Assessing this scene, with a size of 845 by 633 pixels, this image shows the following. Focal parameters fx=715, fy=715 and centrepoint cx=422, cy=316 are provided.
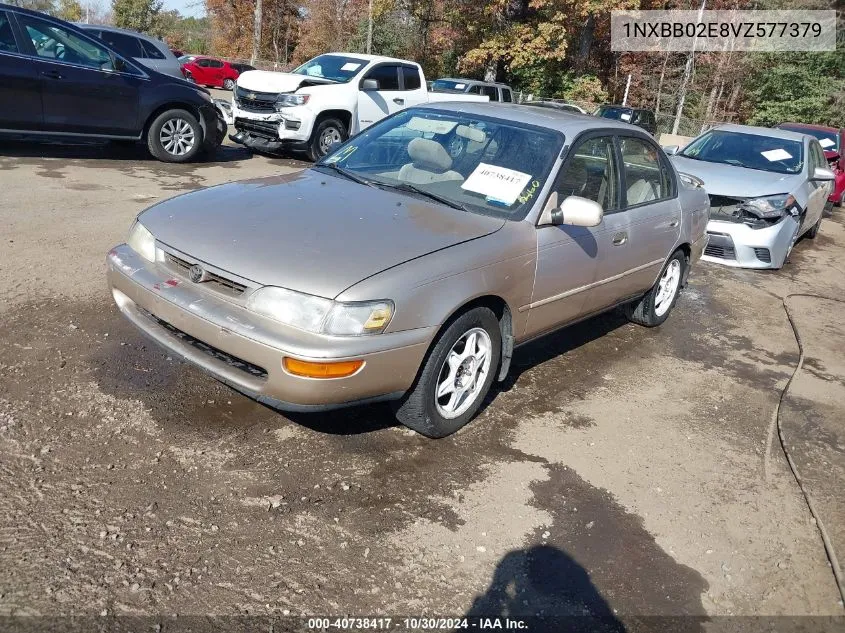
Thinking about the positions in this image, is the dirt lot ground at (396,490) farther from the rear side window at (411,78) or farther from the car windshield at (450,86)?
the car windshield at (450,86)

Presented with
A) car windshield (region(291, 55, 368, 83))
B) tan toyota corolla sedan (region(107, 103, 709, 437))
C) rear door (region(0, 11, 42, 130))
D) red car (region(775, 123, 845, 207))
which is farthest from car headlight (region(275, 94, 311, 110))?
red car (region(775, 123, 845, 207))

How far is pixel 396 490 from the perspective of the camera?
10.6 feet

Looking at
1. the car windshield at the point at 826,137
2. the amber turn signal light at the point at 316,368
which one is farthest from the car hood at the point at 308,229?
the car windshield at the point at 826,137

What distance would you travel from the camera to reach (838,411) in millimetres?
4801

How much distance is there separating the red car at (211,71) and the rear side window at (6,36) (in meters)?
26.2

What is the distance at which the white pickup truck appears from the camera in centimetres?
1109

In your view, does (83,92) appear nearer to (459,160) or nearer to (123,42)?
(123,42)

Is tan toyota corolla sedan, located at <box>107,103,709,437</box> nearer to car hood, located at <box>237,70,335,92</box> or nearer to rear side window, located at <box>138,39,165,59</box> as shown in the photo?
car hood, located at <box>237,70,335,92</box>

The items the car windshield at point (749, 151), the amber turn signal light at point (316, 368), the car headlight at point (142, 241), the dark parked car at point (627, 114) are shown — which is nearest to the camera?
the amber turn signal light at point (316, 368)

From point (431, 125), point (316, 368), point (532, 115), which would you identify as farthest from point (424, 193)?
point (316, 368)

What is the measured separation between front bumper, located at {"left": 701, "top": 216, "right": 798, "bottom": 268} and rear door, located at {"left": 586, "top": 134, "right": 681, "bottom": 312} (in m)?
3.01

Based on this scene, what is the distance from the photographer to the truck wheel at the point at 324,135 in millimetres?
11367

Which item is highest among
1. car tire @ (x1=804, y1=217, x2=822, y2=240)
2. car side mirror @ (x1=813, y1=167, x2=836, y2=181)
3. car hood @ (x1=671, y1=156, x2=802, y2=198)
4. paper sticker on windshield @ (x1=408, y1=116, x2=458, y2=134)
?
paper sticker on windshield @ (x1=408, y1=116, x2=458, y2=134)

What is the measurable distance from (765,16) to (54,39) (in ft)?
119
